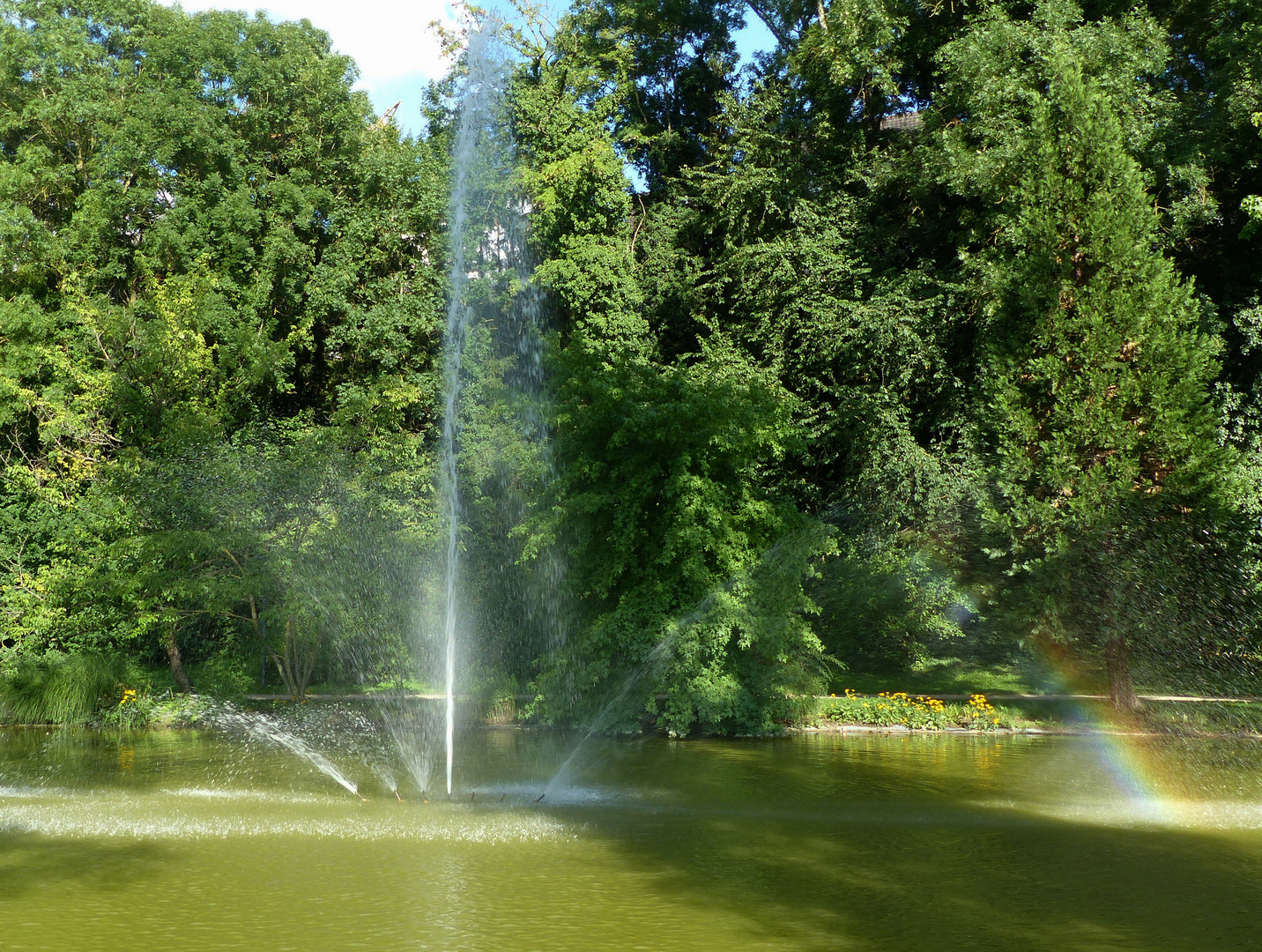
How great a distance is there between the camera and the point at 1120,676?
68.1ft

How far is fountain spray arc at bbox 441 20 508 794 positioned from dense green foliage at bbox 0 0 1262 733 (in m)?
0.86

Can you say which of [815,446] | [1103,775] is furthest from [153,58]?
[1103,775]

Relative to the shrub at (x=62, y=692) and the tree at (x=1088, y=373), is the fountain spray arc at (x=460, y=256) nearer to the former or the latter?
the shrub at (x=62, y=692)

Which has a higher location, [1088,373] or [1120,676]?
[1088,373]

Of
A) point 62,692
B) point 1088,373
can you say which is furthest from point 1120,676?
point 62,692

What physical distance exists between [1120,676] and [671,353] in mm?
16423

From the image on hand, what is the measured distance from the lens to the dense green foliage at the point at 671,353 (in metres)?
20.7

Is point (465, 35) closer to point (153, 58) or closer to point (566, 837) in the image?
point (153, 58)

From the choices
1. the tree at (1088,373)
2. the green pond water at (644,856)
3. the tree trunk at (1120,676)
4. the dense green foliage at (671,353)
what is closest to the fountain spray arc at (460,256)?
the dense green foliage at (671,353)

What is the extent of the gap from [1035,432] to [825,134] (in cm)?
1249

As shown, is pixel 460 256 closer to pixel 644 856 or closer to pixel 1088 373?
pixel 1088 373

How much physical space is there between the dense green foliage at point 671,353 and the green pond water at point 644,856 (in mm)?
5286

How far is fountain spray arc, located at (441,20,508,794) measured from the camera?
1628 cm

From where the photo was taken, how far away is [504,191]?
31.5m
